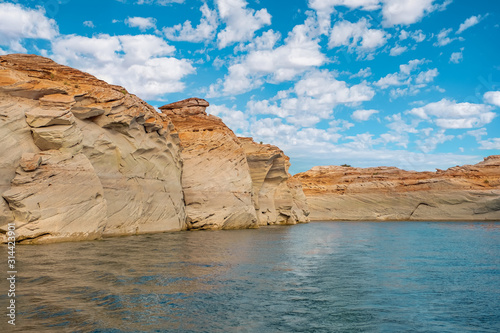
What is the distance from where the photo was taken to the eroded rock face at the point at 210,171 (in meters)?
26.5

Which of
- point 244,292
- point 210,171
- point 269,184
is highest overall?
point 210,171

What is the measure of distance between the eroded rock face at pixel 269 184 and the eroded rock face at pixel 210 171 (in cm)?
385

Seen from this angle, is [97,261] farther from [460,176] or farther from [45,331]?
[460,176]

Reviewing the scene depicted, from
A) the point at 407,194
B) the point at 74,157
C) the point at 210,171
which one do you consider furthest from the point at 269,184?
the point at 74,157


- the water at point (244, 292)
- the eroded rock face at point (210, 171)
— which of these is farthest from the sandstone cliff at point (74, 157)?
the eroded rock face at point (210, 171)

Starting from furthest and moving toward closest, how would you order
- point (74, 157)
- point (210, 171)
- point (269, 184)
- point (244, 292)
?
point (269, 184) < point (210, 171) < point (74, 157) < point (244, 292)

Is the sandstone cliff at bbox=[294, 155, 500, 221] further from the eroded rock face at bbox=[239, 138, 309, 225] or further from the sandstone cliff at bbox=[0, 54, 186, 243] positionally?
the sandstone cliff at bbox=[0, 54, 186, 243]

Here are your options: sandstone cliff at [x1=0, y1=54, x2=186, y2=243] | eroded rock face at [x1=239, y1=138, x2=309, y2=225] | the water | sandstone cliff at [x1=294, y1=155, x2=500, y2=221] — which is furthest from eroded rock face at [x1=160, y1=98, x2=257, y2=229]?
sandstone cliff at [x1=294, y1=155, x2=500, y2=221]

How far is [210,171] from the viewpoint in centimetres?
2792

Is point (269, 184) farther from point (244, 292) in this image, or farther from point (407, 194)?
point (244, 292)

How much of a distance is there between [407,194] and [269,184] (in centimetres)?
2193

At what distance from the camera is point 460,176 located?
164 ft

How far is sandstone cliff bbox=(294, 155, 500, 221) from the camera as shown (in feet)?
156

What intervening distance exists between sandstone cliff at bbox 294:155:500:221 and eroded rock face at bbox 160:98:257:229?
1879 centimetres
